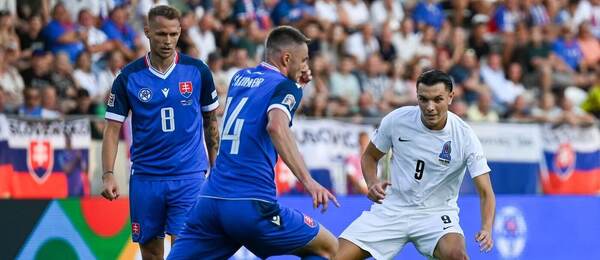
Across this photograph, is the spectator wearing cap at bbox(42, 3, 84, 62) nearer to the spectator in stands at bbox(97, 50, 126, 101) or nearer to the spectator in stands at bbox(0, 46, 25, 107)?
the spectator in stands at bbox(97, 50, 126, 101)

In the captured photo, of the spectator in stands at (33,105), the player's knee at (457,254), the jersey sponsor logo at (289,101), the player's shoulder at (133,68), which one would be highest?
the player's shoulder at (133,68)

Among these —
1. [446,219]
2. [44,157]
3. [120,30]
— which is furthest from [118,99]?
[120,30]

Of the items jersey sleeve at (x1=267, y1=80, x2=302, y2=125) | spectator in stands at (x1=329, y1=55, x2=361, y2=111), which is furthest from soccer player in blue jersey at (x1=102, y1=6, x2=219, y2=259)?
spectator in stands at (x1=329, y1=55, x2=361, y2=111)

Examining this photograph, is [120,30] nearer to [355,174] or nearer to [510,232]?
[355,174]

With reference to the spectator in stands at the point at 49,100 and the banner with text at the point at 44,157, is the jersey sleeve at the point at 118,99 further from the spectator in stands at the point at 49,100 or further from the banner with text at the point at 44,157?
the spectator in stands at the point at 49,100

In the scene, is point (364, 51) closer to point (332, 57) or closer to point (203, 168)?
point (332, 57)

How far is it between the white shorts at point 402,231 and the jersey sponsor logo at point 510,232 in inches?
181

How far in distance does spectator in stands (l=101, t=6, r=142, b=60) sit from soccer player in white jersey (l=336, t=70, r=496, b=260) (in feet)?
25.5

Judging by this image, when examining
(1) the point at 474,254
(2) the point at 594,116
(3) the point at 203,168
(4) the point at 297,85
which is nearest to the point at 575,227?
(1) the point at 474,254

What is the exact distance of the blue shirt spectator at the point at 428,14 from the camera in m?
21.2

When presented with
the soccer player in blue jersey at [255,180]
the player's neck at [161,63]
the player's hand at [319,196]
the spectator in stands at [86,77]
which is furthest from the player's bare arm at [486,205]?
the spectator in stands at [86,77]

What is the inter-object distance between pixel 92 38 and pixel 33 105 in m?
2.30

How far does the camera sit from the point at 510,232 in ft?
47.1

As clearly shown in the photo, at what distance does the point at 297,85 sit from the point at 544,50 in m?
14.2
